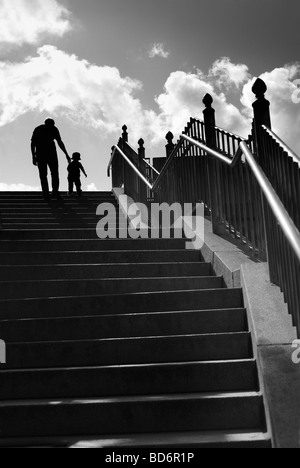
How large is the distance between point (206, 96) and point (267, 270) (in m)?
3.19

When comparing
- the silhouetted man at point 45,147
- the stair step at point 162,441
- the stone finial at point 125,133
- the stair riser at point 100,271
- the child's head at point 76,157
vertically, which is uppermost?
the stone finial at point 125,133

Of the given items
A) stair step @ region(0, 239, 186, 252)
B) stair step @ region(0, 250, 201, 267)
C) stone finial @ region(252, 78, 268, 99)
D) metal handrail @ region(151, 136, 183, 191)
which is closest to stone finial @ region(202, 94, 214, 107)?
metal handrail @ region(151, 136, 183, 191)

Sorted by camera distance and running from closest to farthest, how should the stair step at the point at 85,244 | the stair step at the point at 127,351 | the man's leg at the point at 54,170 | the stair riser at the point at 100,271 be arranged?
the stair step at the point at 127,351
the stair riser at the point at 100,271
the stair step at the point at 85,244
the man's leg at the point at 54,170

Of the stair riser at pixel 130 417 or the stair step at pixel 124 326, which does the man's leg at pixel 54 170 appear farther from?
the stair riser at pixel 130 417

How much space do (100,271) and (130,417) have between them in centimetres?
202

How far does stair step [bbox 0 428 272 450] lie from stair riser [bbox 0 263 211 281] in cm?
204

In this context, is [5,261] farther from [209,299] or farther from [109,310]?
[209,299]

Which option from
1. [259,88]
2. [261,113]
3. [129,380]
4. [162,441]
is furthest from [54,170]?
[162,441]

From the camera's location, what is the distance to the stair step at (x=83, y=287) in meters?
4.34

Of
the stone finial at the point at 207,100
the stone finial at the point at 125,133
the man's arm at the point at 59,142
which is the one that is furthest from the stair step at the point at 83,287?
the stone finial at the point at 125,133

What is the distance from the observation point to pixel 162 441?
274cm

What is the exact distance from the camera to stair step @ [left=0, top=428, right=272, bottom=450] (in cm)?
270
